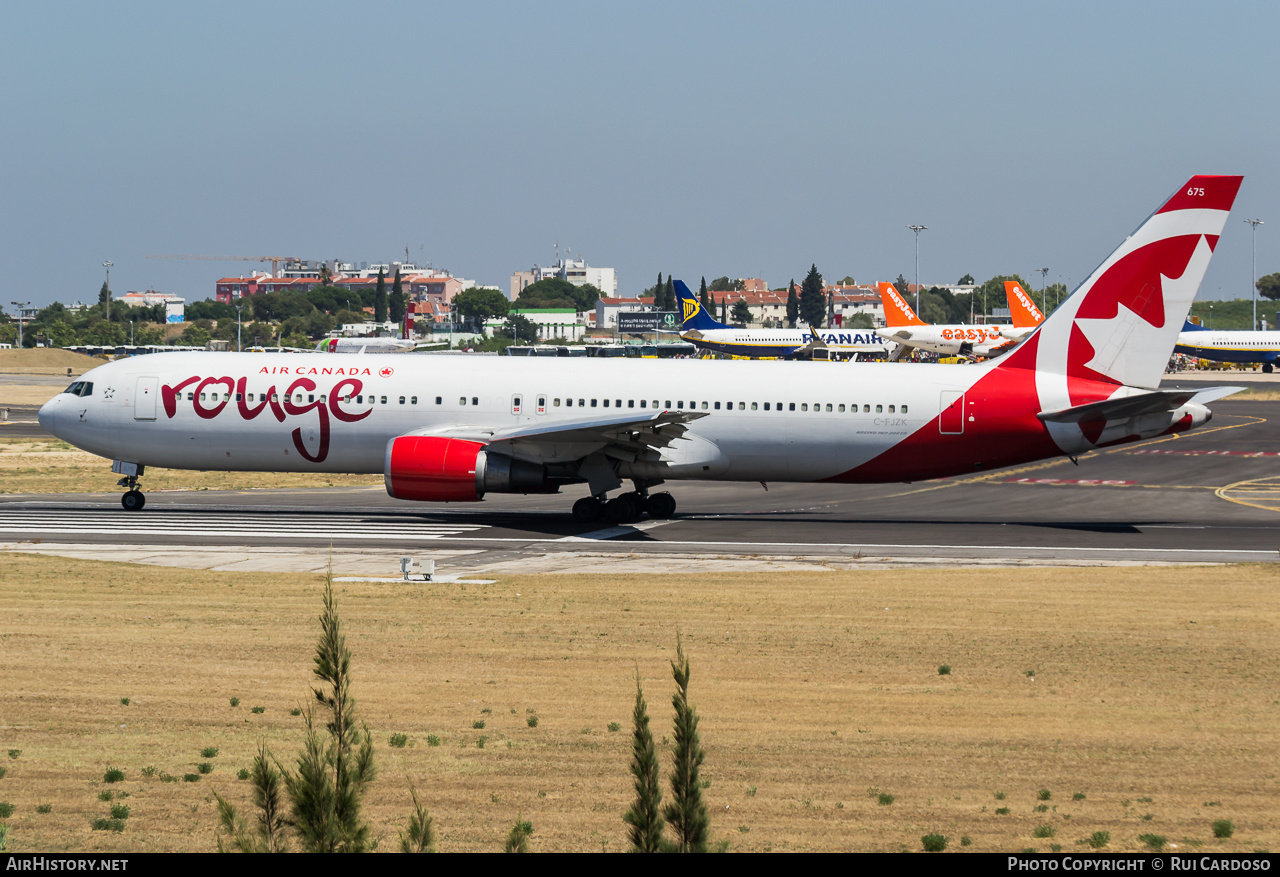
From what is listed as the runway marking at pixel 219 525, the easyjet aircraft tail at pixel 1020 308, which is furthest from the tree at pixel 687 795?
the easyjet aircraft tail at pixel 1020 308

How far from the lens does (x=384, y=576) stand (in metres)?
25.7

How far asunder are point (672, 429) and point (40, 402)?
7047cm

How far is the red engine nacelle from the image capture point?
32.1 metres

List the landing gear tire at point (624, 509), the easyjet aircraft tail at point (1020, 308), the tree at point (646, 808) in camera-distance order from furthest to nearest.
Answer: the easyjet aircraft tail at point (1020, 308) < the landing gear tire at point (624, 509) < the tree at point (646, 808)

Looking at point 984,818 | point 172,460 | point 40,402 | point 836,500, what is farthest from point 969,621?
point 40,402

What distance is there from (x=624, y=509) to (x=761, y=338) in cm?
11523

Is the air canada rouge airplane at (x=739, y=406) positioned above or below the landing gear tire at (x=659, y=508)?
above

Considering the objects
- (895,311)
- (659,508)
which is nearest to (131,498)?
(659,508)

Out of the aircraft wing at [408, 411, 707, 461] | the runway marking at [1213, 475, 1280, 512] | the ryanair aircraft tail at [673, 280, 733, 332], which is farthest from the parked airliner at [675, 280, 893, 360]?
the aircraft wing at [408, 411, 707, 461]

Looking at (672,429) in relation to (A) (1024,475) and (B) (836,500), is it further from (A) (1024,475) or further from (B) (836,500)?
(A) (1024,475)

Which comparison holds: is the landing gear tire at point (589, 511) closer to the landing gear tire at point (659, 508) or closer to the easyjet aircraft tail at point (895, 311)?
the landing gear tire at point (659, 508)

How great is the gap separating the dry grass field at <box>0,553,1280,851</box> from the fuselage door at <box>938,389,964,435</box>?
952cm

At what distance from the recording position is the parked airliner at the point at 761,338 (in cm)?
14200

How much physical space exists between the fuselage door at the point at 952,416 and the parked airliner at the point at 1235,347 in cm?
11210
